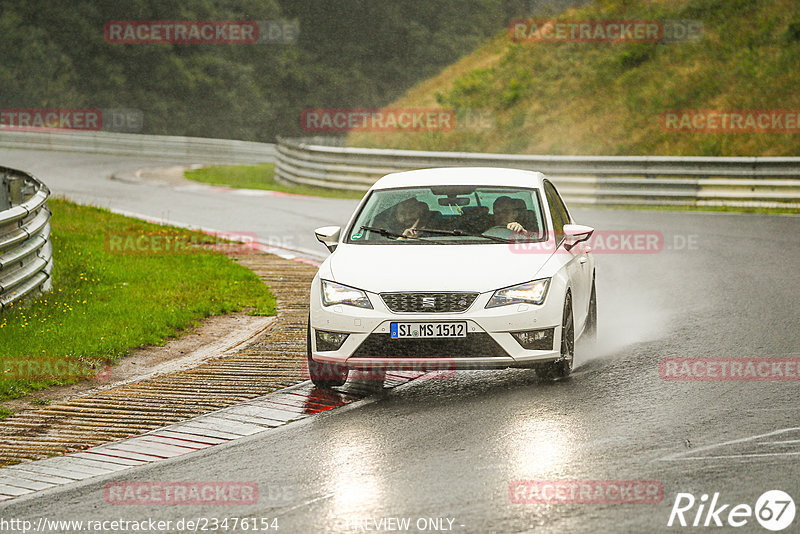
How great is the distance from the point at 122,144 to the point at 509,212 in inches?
1304

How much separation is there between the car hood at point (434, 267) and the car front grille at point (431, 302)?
0.05 m

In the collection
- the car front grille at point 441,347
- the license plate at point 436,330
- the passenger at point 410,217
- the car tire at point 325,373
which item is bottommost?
the car tire at point 325,373

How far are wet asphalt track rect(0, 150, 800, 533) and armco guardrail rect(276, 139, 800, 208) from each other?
36.7ft

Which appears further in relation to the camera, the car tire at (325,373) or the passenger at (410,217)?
the passenger at (410,217)

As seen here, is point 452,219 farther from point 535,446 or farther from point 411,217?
point 535,446

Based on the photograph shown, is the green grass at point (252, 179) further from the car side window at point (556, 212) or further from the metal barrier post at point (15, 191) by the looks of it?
the car side window at point (556, 212)

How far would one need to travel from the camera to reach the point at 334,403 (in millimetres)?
8391

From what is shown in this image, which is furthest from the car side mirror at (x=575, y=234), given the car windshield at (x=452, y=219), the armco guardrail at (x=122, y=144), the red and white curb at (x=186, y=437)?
the armco guardrail at (x=122, y=144)

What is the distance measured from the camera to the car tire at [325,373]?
8.63 m

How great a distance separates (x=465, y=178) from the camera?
385 inches

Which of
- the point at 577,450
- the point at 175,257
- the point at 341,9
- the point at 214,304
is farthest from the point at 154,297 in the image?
the point at 341,9

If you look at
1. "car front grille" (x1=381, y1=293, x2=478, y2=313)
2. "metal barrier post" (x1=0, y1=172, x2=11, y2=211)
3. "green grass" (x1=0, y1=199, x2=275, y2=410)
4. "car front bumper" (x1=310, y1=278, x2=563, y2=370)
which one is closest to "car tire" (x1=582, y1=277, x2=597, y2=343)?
"car front bumper" (x1=310, y1=278, x2=563, y2=370)

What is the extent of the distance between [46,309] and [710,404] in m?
6.97

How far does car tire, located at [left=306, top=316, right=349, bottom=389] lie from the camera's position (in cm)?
863
